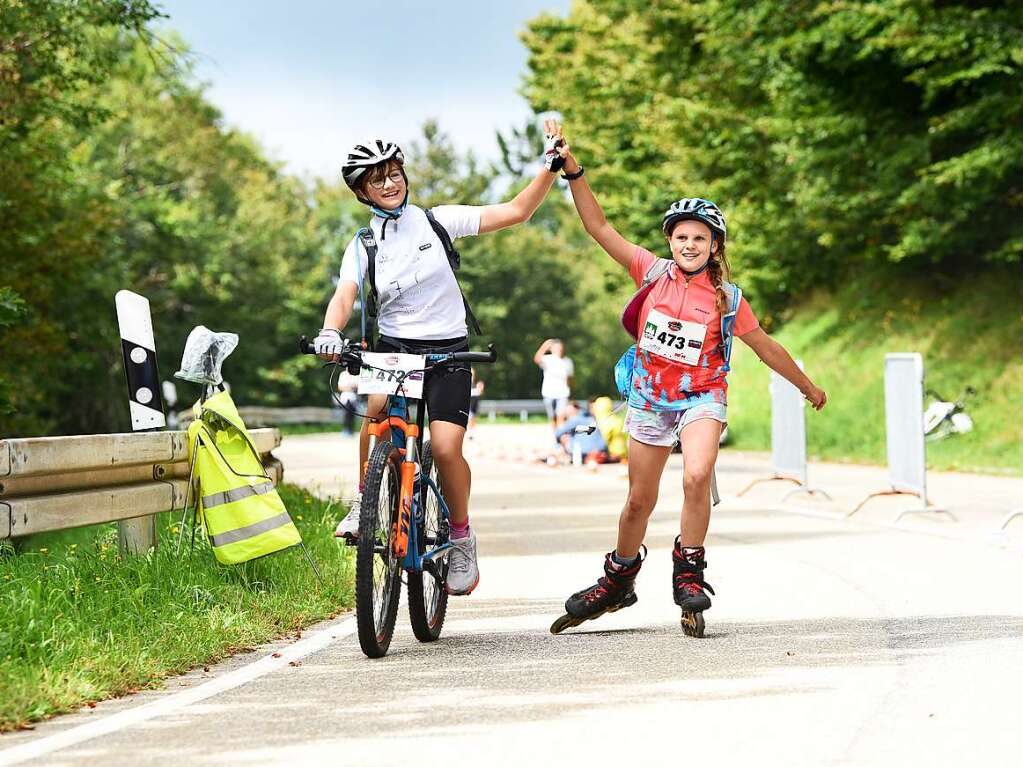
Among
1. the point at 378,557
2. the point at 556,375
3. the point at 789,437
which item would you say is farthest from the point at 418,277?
the point at 556,375

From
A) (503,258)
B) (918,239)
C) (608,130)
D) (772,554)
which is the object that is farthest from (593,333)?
(772,554)

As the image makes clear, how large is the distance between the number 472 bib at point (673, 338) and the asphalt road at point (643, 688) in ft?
4.18

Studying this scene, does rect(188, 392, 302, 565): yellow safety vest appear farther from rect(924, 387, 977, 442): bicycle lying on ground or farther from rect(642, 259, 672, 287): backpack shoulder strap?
rect(924, 387, 977, 442): bicycle lying on ground

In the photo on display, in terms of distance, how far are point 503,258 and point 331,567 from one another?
69829 millimetres

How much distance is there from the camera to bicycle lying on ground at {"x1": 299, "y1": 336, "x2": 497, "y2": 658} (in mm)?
6836

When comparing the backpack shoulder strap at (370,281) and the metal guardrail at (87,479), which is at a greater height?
the backpack shoulder strap at (370,281)

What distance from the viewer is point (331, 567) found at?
977 cm

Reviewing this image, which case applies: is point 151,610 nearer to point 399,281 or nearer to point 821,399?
point 399,281

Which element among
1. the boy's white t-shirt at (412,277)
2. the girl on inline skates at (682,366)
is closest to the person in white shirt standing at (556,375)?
the girl on inline skates at (682,366)

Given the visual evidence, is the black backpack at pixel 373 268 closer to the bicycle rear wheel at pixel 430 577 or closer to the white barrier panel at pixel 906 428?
the bicycle rear wheel at pixel 430 577

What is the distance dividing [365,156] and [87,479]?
217cm

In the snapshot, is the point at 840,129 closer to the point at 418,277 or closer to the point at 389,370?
the point at 418,277

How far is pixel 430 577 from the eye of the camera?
7.79 m

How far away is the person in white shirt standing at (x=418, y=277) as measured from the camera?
734cm
